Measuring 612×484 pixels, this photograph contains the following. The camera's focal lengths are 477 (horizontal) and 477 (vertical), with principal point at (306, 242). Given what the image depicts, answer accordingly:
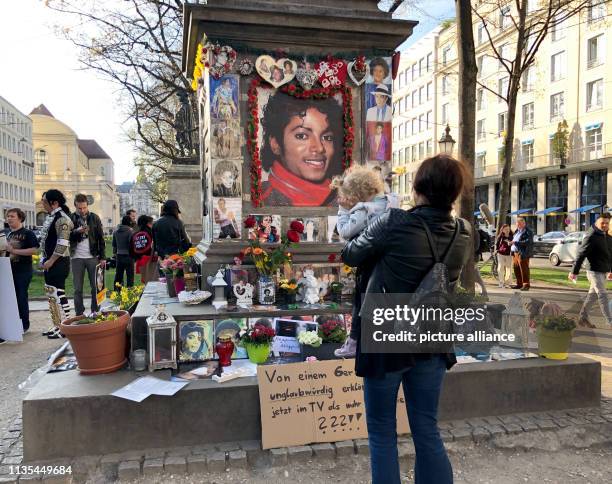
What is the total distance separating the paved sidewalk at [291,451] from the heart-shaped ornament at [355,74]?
12.4 feet

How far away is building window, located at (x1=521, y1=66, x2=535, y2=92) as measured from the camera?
1585 inches

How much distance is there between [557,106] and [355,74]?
1551 inches

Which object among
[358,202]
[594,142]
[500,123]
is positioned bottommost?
[358,202]

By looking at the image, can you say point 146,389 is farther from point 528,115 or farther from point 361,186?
point 528,115

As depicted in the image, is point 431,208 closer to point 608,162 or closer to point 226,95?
point 226,95

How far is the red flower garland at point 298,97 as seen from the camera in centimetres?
530

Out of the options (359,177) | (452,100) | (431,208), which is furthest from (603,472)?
(452,100)

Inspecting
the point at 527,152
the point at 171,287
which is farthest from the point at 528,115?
the point at 171,287

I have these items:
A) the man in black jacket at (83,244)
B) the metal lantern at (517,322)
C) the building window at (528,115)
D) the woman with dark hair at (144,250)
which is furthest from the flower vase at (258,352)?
the building window at (528,115)

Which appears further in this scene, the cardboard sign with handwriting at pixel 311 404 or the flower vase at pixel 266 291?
the flower vase at pixel 266 291

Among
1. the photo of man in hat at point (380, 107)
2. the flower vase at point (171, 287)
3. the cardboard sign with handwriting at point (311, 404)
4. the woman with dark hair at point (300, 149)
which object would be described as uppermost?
the photo of man in hat at point (380, 107)

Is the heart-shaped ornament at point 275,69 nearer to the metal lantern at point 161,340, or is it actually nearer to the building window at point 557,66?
the metal lantern at point 161,340

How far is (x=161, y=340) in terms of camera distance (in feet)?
13.5

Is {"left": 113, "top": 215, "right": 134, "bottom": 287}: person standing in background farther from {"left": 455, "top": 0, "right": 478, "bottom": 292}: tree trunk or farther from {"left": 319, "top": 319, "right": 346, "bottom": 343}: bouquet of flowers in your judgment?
{"left": 319, "top": 319, "right": 346, "bottom": 343}: bouquet of flowers
